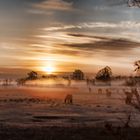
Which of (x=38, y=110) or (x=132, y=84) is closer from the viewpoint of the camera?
(x=132, y=84)

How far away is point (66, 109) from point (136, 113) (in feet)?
13.9

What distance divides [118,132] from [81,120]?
20.1ft

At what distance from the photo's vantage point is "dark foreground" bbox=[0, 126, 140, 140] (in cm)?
2014

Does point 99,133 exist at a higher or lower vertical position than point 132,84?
lower

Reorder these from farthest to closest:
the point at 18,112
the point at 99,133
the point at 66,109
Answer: the point at 66,109 < the point at 18,112 < the point at 99,133

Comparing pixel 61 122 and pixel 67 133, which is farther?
pixel 61 122

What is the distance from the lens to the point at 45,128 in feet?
74.5

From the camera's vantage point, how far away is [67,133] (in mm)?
20969

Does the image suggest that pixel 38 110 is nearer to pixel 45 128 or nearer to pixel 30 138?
pixel 45 128

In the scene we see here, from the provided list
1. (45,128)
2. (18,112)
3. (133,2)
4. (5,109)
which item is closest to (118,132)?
(45,128)

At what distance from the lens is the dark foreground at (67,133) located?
20.1 metres

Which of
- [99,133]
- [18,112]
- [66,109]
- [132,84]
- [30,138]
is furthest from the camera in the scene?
[66,109]

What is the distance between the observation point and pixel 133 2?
20.7m

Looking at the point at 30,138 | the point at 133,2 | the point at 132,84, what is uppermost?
the point at 133,2
